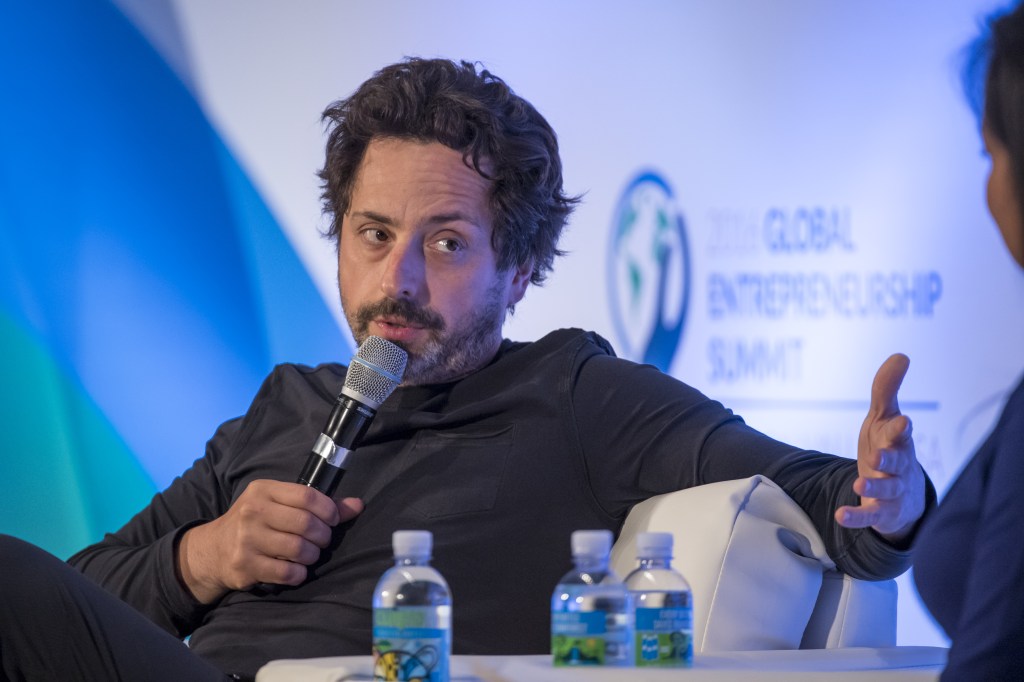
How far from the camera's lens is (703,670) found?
3.67 ft

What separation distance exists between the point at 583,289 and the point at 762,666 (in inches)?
80.2

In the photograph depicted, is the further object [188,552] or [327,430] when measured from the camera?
[188,552]

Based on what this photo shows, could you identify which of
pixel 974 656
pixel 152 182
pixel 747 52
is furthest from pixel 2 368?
pixel 974 656

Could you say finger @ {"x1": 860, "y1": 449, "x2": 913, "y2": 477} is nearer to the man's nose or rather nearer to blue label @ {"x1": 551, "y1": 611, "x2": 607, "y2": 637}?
blue label @ {"x1": 551, "y1": 611, "x2": 607, "y2": 637}

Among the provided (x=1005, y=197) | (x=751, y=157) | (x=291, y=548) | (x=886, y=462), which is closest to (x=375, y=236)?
(x=291, y=548)

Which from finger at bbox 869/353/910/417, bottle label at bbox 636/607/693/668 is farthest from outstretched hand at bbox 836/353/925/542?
bottle label at bbox 636/607/693/668

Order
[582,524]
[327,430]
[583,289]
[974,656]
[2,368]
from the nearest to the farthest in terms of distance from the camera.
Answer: [974,656], [327,430], [582,524], [2,368], [583,289]

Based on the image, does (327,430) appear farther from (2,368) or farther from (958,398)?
Result: (958,398)

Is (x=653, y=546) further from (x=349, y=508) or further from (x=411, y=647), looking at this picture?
(x=349, y=508)

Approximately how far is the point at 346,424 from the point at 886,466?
2.24 ft

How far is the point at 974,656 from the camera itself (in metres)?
0.85

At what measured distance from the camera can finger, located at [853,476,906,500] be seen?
128 cm

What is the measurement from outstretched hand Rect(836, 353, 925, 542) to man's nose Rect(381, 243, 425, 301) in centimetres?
75

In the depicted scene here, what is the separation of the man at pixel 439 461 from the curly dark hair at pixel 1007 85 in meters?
0.43
